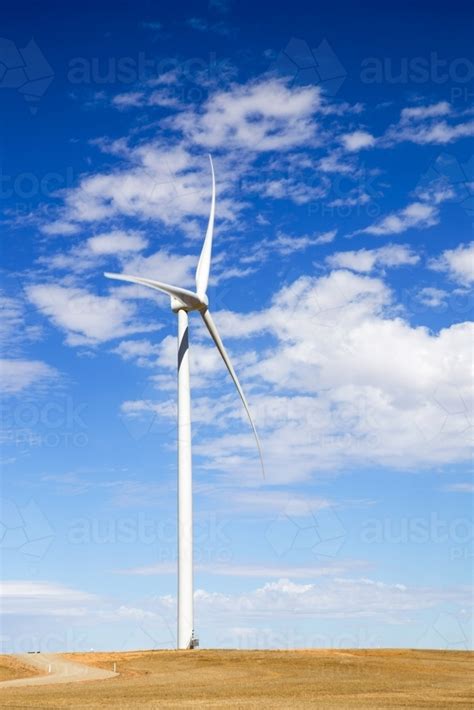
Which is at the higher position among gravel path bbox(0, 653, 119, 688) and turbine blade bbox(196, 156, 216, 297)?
turbine blade bbox(196, 156, 216, 297)

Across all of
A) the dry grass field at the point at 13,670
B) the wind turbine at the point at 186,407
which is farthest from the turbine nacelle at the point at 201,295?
the dry grass field at the point at 13,670

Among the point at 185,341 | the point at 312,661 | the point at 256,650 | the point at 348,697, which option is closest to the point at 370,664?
the point at 312,661

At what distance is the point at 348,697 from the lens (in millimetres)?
47469

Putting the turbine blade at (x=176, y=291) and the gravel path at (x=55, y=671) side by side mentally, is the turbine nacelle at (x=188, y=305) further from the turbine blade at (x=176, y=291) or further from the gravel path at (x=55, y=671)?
the gravel path at (x=55, y=671)

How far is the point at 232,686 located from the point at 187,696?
227 inches

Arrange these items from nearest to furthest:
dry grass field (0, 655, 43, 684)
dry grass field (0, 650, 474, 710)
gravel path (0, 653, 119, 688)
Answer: dry grass field (0, 650, 474, 710), gravel path (0, 653, 119, 688), dry grass field (0, 655, 43, 684)

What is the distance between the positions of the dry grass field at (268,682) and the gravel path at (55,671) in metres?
1.46

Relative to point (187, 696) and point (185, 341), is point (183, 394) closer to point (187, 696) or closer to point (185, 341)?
point (185, 341)

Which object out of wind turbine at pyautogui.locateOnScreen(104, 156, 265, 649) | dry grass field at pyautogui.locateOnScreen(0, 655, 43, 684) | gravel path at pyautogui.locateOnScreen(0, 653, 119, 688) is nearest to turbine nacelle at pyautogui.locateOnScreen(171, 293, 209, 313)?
wind turbine at pyautogui.locateOnScreen(104, 156, 265, 649)

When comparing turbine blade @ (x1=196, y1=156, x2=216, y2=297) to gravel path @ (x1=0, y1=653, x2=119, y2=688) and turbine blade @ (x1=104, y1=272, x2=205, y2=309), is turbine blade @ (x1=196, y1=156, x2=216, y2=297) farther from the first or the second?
gravel path @ (x1=0, y1=653, x2=119, y2=688)

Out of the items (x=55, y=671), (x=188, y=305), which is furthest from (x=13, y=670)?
(x=188, y=305)

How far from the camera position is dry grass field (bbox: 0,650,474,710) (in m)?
44.9

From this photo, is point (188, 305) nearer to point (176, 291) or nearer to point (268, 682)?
point (176, 291)

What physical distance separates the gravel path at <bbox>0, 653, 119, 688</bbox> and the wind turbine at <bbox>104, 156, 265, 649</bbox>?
386 inches
